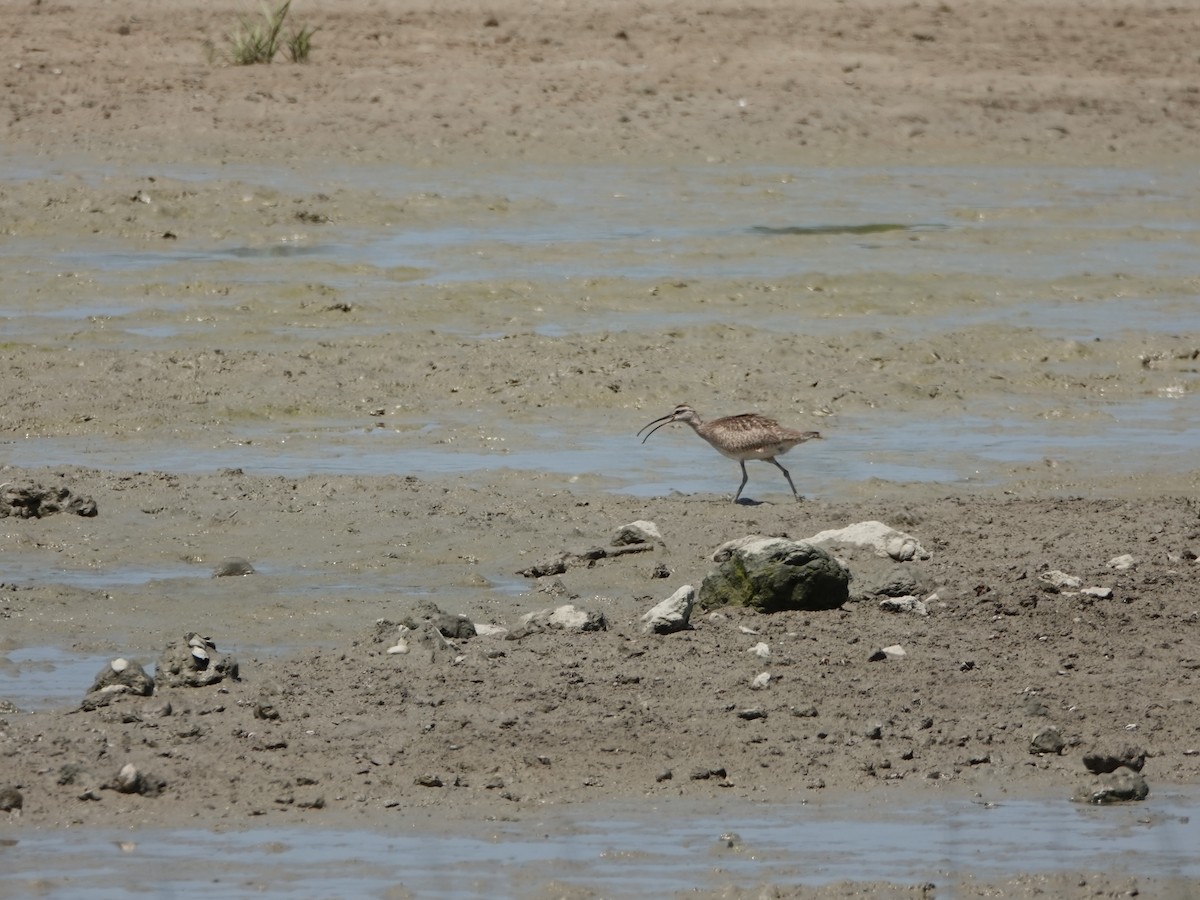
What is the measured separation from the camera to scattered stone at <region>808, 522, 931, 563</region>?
9.23 meters

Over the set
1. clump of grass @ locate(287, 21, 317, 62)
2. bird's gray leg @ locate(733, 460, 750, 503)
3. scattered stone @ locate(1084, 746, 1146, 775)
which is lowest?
bird's gray leg @ locate(733, 460, 750, 503)

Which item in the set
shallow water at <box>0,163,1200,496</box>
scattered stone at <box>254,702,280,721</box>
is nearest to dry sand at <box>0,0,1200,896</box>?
scattered stone at <box>254,702,280,721</box>

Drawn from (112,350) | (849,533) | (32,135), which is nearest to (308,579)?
(849,533)

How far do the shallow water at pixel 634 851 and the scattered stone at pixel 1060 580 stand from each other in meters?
2.07

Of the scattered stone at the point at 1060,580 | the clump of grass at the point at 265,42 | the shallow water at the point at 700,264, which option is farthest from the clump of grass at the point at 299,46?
the scattered stone at the point at 1060,580

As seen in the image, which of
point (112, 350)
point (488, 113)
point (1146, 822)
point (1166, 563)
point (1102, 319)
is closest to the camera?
point (1146, 822)

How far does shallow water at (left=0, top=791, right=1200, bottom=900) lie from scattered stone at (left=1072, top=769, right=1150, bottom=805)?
0.13ft

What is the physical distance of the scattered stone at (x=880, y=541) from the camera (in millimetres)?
9227

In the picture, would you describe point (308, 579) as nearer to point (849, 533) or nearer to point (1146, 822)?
point (849, 533)

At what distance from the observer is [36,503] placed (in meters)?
9.95

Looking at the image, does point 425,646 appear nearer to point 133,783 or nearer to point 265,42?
point 133,783

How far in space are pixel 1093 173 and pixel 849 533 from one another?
46.8 ft

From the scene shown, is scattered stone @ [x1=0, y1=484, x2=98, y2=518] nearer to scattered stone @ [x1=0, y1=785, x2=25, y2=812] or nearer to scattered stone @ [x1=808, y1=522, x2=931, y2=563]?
scattered stone @ [x1=808, y1=522, x2=931, y2=563]

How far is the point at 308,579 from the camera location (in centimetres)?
923
